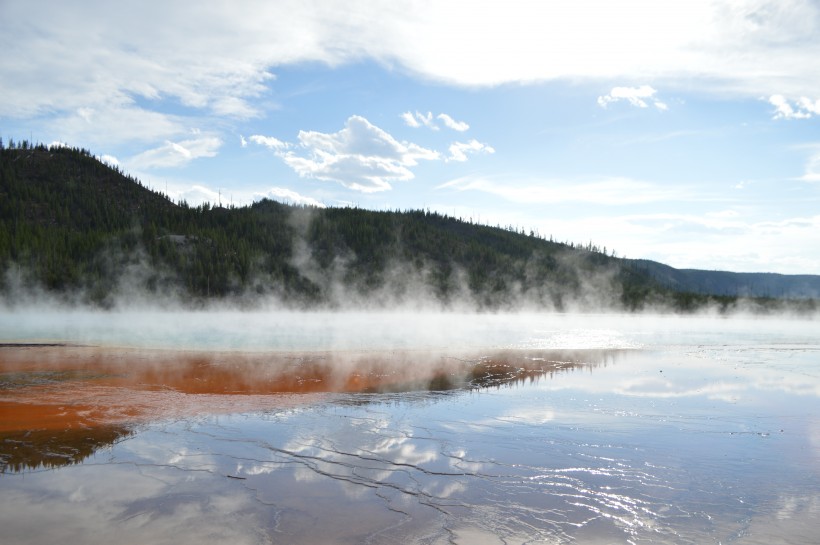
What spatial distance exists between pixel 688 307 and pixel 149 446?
113 metres

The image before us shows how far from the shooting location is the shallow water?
6.98 meters

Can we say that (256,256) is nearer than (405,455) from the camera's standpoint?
No

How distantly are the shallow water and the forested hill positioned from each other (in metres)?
65.9

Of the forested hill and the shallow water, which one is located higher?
the forested hill

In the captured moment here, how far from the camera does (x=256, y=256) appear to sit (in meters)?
102

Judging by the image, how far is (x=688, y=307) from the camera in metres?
109

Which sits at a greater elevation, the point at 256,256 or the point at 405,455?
the point at 256,256

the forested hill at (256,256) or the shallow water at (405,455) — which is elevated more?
the forested hill at (256,256)

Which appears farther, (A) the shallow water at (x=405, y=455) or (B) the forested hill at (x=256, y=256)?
(B) the forested hill at (x=256, y=256)

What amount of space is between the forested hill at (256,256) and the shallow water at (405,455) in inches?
2593

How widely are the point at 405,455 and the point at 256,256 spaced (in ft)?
315

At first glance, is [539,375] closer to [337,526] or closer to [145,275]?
[337,526]

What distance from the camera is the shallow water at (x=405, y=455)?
6980 millimetres

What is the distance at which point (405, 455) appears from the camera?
988 centimetres
